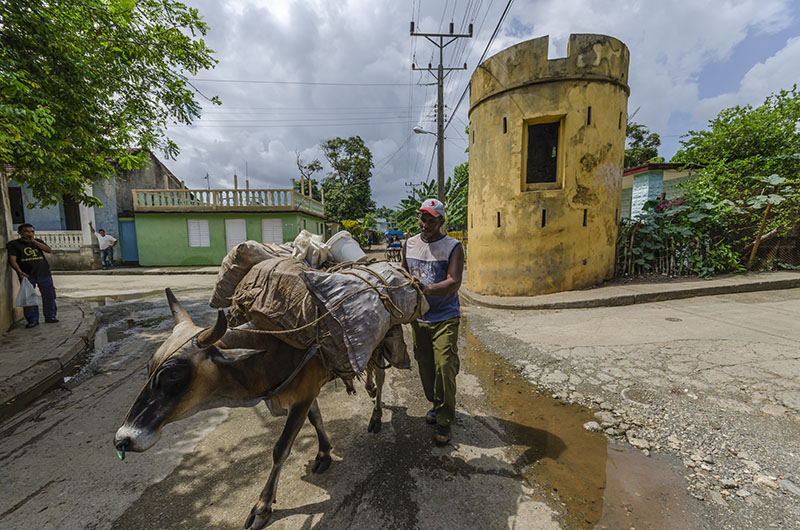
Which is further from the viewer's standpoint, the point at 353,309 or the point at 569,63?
the point at 569,63

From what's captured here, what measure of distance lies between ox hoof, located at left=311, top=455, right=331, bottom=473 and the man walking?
2.84 ft

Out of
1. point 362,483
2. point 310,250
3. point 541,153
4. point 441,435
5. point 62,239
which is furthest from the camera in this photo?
point 62,239

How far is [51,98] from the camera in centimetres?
406

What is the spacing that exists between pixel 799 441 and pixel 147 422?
169 inches

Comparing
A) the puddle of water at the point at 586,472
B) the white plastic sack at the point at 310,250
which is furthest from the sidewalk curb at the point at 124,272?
the puddle of water at the point at 586,472

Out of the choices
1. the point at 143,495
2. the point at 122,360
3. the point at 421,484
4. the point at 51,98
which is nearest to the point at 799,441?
the point at 421,484

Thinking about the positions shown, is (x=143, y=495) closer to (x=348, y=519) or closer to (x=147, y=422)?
(x=147, y=422)

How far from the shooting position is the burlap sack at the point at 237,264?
2348 millimetres

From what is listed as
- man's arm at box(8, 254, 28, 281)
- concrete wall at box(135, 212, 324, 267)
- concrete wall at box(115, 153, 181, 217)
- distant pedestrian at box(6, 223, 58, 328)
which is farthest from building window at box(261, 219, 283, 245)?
man's arm at box(8, 254, 28, 281)

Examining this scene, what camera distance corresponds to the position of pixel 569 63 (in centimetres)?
708

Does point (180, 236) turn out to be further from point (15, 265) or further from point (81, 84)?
point (81, 84)

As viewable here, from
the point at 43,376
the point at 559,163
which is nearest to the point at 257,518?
the point at 43,376

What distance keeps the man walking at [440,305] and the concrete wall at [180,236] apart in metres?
15.8

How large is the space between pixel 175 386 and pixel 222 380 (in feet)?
0.79
